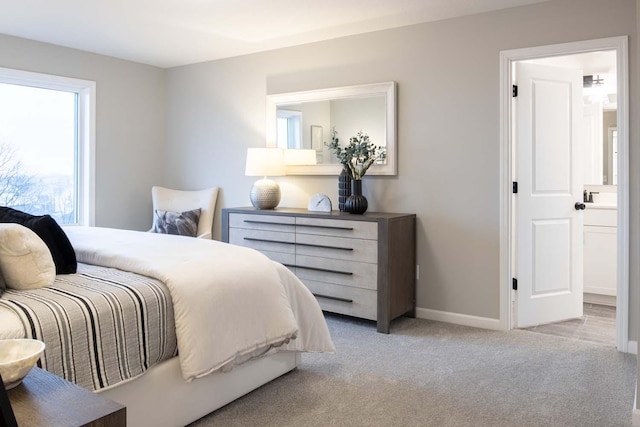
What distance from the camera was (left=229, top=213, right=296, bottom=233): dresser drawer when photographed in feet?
13.3

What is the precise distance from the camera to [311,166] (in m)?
4.47

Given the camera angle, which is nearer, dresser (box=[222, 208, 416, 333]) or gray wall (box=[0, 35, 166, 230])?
dresser (box=[222, 208, 416, 333])

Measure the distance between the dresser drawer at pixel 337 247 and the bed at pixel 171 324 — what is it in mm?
1030

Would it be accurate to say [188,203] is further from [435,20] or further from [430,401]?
[430,401]

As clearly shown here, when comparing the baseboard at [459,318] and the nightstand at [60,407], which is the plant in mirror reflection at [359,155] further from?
the nightstand at [60,407]

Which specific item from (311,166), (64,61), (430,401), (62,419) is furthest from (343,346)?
(64,61)

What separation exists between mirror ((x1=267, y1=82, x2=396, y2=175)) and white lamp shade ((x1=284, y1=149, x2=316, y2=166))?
5 cm

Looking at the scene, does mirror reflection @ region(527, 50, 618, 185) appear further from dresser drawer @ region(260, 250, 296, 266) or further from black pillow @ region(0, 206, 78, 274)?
black pillow @ region(0, 206, 78, 274)

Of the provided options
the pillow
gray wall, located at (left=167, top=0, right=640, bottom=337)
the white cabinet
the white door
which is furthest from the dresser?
the white cabinet

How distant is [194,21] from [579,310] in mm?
3783

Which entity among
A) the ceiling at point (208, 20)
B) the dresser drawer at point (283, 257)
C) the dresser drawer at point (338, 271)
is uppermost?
the ceiling at point (208, 20)

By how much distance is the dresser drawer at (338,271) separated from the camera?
12.0ft

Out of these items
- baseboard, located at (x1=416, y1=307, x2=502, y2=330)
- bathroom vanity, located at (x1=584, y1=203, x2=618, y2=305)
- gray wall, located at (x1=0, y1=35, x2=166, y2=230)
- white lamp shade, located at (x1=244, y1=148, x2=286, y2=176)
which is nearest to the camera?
baseboard, located at (x1=416, y1=307, x2=502, y2=330)

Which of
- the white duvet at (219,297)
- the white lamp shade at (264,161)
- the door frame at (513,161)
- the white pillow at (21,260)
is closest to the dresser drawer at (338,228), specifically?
the white lamp shade at (264,161)
